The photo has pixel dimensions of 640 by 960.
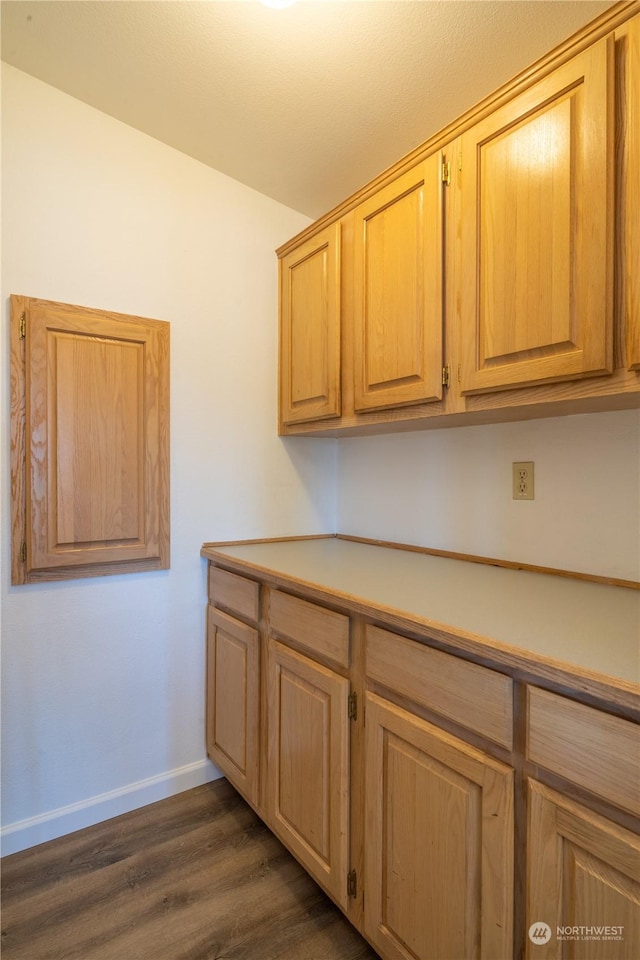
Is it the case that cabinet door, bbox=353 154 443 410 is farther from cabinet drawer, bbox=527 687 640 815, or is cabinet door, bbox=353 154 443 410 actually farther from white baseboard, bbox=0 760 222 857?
white baseboard, bbox=0 760 222 857

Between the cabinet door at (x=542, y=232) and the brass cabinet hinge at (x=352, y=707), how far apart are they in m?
0.85

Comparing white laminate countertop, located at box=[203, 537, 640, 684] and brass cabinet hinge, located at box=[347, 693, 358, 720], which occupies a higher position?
white laminate countertop, located at box=[203, 537, 640, 684]

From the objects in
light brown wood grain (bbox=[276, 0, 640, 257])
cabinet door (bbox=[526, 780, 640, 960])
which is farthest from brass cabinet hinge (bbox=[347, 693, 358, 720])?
light brown wood grain (bbox=[276, 0, 640, 257])

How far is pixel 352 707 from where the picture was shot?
1.15 metres

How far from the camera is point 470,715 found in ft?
2.84

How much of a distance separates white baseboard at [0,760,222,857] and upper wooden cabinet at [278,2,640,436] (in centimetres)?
155

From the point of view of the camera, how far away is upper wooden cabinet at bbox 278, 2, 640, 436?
3.06ft

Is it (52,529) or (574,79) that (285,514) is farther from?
(574,79)

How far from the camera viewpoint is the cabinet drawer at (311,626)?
46.7 inches

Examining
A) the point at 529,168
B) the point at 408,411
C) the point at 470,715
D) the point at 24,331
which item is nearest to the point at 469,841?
the point at 470,715

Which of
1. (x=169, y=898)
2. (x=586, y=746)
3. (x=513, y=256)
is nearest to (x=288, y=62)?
(x=513, y=256)

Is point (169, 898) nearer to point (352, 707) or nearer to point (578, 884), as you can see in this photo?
point (352, 707)

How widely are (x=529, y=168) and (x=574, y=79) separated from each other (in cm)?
17

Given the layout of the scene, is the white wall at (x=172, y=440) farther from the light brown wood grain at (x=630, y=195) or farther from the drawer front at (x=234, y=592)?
the light brown wood grain at (x=630, y=195)
